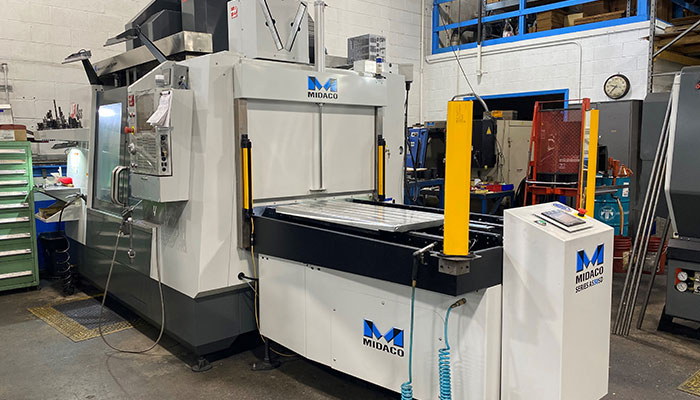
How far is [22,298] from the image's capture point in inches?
163

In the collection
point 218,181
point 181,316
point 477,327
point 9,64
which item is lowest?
point 181,316

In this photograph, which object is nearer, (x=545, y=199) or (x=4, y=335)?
(x=4, y=335)

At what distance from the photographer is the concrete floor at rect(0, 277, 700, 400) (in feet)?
8.57

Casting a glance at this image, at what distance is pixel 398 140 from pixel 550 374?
1975mm

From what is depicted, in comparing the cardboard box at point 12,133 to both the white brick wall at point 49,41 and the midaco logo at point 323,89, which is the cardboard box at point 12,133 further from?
the midaco logo at point 323,89

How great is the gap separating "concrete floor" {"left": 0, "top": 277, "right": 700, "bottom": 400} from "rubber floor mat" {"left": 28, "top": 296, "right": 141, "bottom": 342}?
0.31ft

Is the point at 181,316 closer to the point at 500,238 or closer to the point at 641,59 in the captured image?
the point at 500,238

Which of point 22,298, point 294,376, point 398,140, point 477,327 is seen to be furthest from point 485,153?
point 22,298

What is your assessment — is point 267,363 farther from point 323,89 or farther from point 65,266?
point 65,266

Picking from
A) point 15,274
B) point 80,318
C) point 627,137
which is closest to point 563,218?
point 80,318

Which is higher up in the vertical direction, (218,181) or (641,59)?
(641,59)

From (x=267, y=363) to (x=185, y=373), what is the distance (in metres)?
0.43

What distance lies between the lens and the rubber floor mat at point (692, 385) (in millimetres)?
2656

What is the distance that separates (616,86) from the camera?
6.18 m
